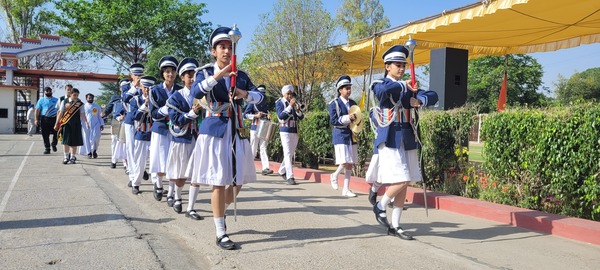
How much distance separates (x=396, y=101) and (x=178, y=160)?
2.96 m

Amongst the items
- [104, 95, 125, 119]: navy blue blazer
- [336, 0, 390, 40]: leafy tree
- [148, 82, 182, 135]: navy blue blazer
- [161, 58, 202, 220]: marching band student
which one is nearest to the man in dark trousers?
[104, 95, 125, 119]: navy blue blazer

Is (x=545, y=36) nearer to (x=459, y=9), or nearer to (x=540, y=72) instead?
(x=459, y=9)

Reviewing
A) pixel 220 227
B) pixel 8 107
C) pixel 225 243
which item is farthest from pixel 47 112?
pixel 8 107

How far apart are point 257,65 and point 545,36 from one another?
402 inches

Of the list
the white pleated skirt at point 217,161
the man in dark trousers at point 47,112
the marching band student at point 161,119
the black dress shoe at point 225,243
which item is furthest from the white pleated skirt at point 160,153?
the man in dark trousers at point 47,112

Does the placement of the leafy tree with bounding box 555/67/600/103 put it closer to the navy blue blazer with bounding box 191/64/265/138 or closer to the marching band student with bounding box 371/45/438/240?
the marching band student with bounding box 371/45/438/240

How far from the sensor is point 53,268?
4.27m

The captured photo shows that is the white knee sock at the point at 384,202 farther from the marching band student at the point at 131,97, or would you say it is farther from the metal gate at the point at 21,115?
the metal gate at the point at 21,115

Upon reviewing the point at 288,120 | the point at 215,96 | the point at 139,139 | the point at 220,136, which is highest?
the point at 215,96

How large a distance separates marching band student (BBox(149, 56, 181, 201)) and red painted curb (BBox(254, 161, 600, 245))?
3.57 metres

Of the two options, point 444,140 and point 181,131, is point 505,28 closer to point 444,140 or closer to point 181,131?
point 444,140

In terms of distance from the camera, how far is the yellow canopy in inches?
398

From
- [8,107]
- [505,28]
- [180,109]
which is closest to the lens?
[180,109]

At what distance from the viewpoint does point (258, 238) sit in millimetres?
5438
